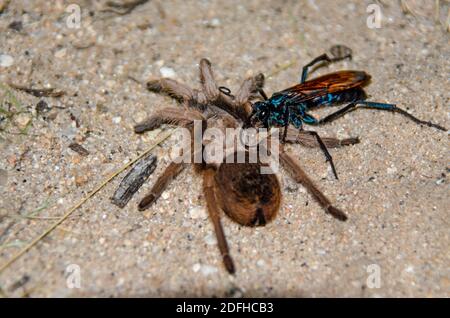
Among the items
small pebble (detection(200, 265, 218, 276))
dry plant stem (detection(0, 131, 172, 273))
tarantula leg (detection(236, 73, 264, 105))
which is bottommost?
small pebble (detection(200, 265, 218, 276))

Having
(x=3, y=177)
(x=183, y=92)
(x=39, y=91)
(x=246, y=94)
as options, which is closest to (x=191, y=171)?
(x=183, y=92)

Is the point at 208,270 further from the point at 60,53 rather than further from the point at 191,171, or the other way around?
the point at 60,53

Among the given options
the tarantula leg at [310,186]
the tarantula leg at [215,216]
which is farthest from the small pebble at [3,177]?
the tarantula leg at [310,186]

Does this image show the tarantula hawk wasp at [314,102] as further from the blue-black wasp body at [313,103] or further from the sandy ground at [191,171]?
the sandy ground at [191,171]

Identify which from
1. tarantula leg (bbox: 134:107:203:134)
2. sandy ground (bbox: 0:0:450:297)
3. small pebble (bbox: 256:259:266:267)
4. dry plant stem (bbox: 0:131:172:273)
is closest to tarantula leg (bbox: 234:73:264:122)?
sandy ground (bbox: 0:0:450:297)

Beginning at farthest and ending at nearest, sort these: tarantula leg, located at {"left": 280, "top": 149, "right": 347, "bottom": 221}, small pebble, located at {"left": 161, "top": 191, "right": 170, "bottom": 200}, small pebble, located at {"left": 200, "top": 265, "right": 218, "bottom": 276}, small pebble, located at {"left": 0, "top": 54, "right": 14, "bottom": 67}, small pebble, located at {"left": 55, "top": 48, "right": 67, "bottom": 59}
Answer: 1. small pebble, located at {"left": 55, "top": 48, "right": 67, "bottom": 59}
2. small pebble, located at {"left": 0, "top": 54, "right": 14, "bottom": 67}
3. small pebble, located at {"left": 161, "top": 191, "right": 170, "bottom": 200}
4. tarantula leg, located at {"left": 280, "top": 149, "right": 347, "bottom": 221}
5. small pebble, located at {"left": 200, "top": 265, "right": 218, "bottom": 276}

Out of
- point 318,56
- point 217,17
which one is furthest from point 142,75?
point 318,56

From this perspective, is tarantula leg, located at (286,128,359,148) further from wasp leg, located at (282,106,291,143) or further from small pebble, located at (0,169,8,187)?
small pebble, located at (0,169,8,187)
